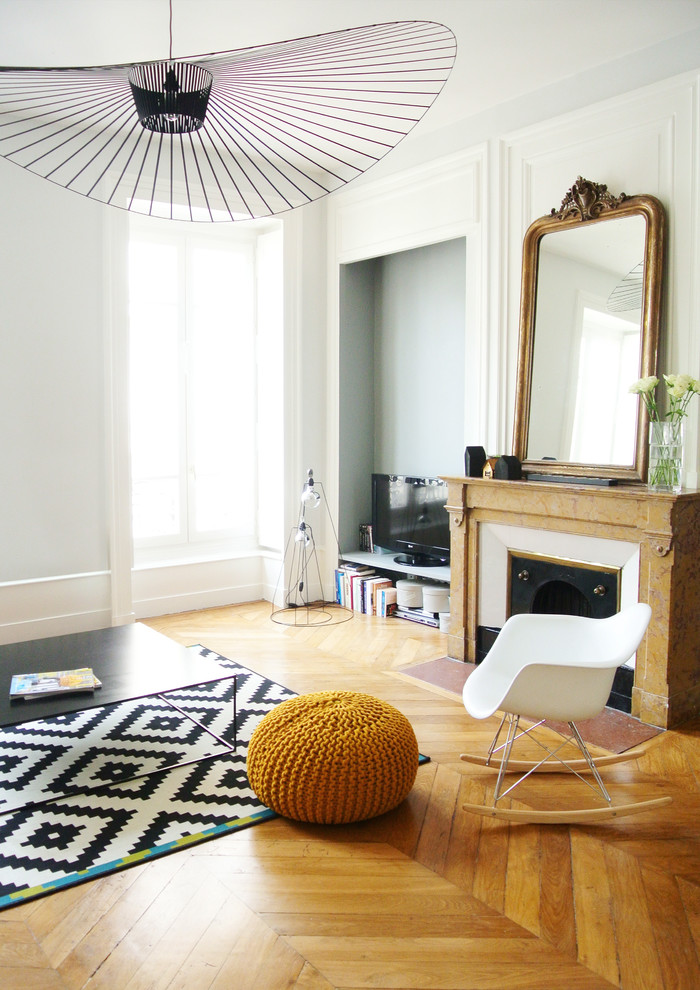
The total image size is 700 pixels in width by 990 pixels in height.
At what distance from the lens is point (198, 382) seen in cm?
553

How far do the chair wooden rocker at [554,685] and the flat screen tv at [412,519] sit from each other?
1.94 m

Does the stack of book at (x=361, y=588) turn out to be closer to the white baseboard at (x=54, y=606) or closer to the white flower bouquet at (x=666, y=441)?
the white baseboard at (x=54, y=606)

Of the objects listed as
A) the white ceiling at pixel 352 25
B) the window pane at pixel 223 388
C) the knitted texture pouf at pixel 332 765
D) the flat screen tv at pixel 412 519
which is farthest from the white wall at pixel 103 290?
the knitted texture pouf at pixel 332 765

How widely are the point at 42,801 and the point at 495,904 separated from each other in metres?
1.45

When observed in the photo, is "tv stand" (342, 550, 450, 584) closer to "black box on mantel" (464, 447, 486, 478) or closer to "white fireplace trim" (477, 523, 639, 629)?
"white fireplace trim" (477, 523, 639, 629)

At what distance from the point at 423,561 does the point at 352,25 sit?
9.75 ft

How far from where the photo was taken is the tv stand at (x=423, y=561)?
509 centimetres

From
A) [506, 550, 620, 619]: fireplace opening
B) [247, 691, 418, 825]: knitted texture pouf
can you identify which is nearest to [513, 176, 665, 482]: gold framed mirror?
[506, 550, 620, 619]: fireplace opening

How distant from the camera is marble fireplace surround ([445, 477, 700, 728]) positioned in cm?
330

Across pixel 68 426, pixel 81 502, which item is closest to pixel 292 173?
pixel 68 426

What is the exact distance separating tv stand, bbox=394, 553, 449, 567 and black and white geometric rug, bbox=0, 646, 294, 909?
1.72 meters

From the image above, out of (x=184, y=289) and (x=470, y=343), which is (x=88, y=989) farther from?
(x=184, y=289)

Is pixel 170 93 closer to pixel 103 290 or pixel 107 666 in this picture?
pixel 107 666

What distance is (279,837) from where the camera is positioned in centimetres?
245
